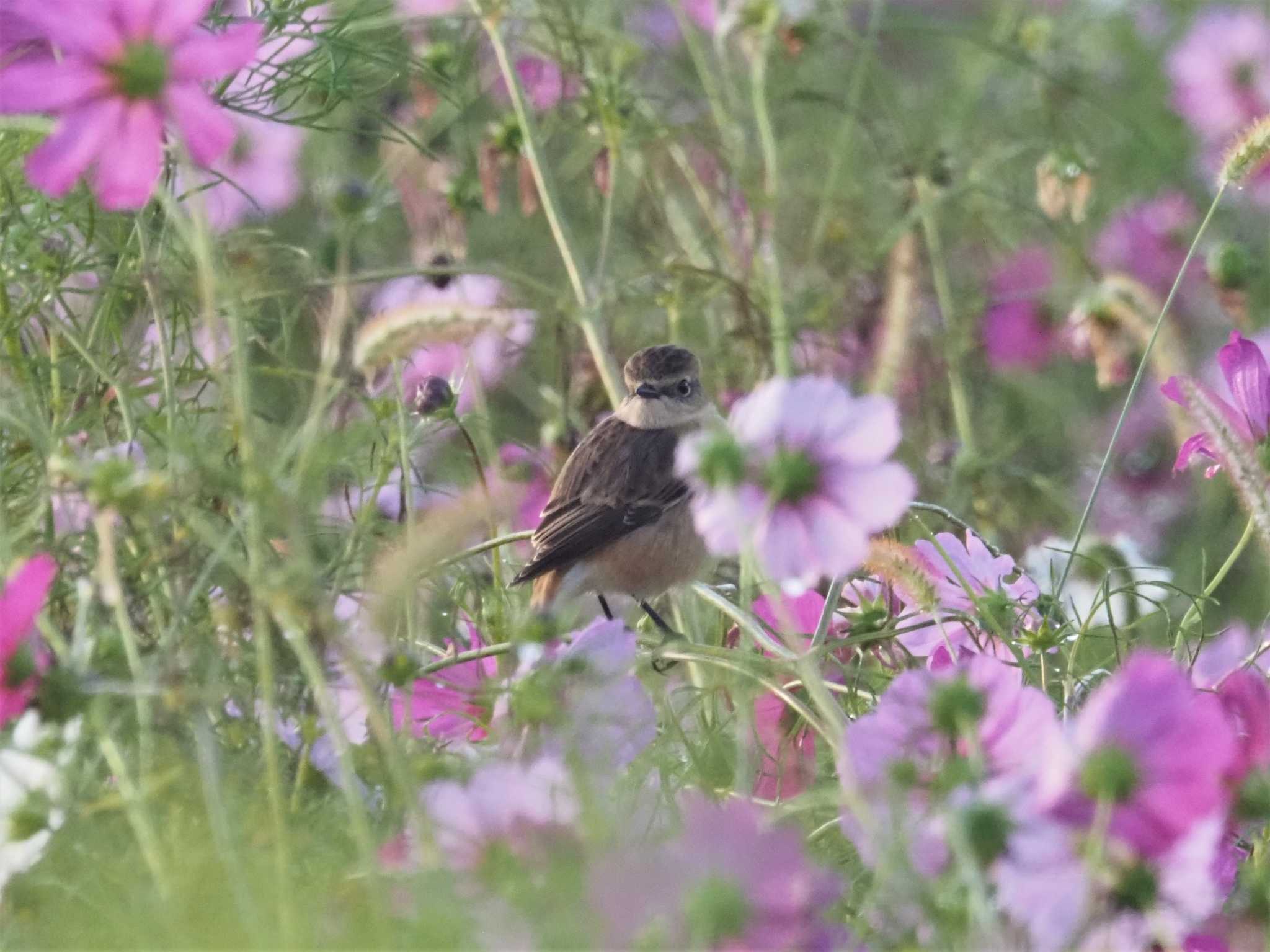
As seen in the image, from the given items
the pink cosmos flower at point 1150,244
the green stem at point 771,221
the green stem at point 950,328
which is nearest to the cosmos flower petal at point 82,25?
the green stem at point 771,221

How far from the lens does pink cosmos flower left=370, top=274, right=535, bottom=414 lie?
85.0 inches

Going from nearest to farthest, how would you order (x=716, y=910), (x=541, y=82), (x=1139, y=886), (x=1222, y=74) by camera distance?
1. (x=716, y=910)
2. (x=1139, y=886)
3. (x=541, y=82)
4. (x=1222, y=74)

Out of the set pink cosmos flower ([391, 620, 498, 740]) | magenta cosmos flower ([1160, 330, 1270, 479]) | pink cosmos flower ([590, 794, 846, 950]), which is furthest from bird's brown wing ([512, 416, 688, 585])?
pink cosmos flower ([590, 794, 846, 950])

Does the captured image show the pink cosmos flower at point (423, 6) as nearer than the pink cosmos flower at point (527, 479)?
No

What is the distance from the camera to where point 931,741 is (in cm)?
111

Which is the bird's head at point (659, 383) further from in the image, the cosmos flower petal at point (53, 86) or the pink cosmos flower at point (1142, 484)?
the cosmos flower petal at point (53, 86)

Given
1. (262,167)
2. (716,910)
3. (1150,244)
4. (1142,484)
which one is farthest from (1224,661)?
(262,167)

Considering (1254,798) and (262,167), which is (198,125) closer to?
(1254,798)

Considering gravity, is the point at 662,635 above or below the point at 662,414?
below

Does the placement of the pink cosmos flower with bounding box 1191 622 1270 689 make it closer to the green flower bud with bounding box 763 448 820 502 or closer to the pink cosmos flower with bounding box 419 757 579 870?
the green flower bud with bounding box 763 448 820 502

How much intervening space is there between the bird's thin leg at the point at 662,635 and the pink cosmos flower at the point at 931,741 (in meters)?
0.26

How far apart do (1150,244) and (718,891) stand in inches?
116

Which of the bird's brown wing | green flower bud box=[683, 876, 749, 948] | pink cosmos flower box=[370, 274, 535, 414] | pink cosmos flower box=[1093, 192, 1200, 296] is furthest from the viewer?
pink cosmos flower box=[1093, 192, 1200, 296]

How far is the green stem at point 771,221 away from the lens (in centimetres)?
225
